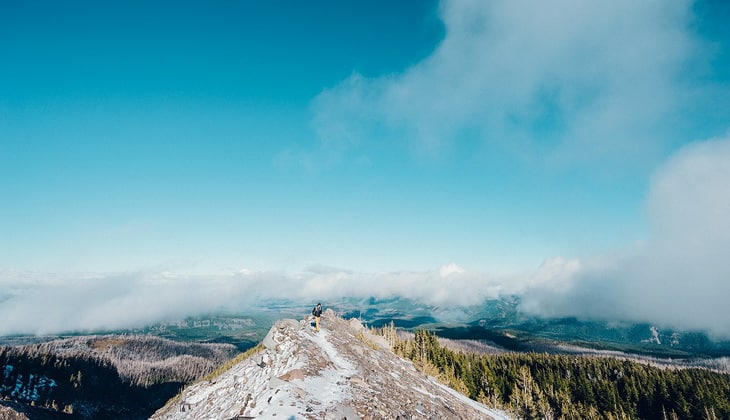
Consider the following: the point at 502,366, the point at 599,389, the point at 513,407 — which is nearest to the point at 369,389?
the point at 513,407

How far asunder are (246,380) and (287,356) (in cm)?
798

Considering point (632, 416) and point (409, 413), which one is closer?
point (409, 413)

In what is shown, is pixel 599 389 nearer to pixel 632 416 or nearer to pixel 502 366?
pixel 632 416

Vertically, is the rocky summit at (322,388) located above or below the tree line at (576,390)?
above

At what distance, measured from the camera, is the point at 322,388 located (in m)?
32.6

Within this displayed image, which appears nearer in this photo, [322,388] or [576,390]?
[322,388]

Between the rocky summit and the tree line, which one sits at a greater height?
the rocky summit

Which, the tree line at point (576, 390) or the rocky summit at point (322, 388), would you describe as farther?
the tree line at point (576, 390)

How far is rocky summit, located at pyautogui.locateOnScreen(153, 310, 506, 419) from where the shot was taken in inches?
1080

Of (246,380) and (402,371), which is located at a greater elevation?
(246,380)

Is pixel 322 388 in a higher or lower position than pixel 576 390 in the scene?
higher

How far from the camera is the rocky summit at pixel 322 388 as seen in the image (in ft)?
90.0

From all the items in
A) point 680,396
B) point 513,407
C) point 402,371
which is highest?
point 402,371

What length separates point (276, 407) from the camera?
83.9 ft
